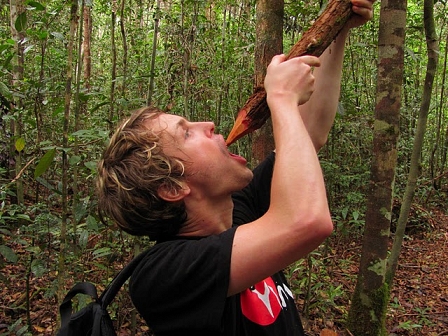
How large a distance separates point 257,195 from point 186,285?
2.69ft

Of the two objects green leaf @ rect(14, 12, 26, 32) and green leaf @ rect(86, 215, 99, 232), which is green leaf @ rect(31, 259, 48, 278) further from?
green leaf @ rect(14, 12, 26, 32)

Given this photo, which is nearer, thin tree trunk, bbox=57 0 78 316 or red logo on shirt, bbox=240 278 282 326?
red logo on shirt, bbox=240 278 282 326

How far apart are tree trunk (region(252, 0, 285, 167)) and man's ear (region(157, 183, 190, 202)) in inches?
66.7

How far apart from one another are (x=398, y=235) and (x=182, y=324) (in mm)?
3194

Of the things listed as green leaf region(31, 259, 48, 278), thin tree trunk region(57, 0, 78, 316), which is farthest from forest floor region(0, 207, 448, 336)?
thin tree trunk region(57, 0, 78, 316)

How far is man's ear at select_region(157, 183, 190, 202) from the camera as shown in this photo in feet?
4.44

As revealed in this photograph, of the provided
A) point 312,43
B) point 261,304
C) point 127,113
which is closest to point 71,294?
point 261,304

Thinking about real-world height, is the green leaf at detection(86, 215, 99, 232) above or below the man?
below

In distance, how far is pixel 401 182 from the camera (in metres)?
6.69

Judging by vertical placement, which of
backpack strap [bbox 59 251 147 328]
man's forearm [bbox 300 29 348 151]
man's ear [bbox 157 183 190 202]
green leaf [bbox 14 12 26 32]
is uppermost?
green leaf [bbox 14 12 26 32]

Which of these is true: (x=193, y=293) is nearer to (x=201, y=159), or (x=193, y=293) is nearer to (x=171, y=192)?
(x=171, y=192)

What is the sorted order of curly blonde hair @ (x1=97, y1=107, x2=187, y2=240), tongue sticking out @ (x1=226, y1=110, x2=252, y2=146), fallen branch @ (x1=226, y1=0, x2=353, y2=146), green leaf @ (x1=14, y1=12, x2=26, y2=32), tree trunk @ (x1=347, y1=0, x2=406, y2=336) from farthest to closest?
tree trunk @ (x1=347, y1=0, x2=406, y2=336), green leaf @ (x1=14, y1=12, x2=26, y2=32), tongue sticking out @ (x1=226, y1=110, x2=252, y2=146), fallen branch @ (x1=226, y1=0, x2=353, y2=146), curly blonde hair @ (x1=97, y1=107, x2=187, y2=240)

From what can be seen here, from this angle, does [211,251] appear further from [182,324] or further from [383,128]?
[383,128]

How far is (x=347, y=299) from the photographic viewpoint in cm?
438
